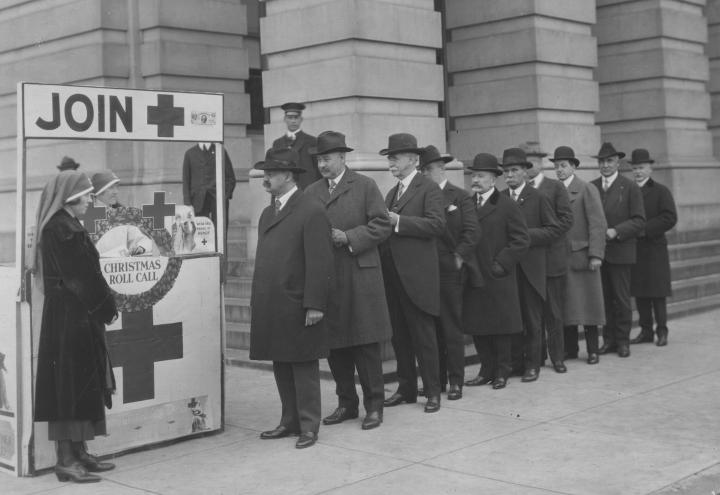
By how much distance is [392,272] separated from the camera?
7770mm

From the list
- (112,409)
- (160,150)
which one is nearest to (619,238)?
(112,409)

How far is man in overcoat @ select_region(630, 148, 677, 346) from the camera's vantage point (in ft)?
34.4

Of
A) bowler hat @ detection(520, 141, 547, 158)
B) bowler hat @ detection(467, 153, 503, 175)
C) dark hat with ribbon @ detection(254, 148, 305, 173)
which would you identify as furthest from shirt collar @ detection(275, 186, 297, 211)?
bowler hat @ detection(520, 141, 547, 158)

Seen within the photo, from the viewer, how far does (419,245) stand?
7711 millimetres

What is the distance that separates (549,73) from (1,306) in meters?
9.25

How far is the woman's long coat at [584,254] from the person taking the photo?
953cm

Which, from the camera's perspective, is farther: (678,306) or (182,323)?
(678,306)

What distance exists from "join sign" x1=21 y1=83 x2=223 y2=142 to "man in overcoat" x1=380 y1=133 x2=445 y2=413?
1479 mm

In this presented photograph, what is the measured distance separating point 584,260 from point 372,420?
338 centimetres

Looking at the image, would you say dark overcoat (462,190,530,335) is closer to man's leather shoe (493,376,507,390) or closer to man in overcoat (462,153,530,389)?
man in overcoat (462,153,530,389)

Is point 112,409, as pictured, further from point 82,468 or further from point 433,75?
point 433,75

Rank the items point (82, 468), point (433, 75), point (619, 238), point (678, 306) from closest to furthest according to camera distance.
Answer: point (82, 468) < point (619, 238) < point (433, 75) < point (678, 306)

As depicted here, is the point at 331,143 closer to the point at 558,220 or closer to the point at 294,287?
the point at 294,287

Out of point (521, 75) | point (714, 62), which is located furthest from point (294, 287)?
point (714, 62)
